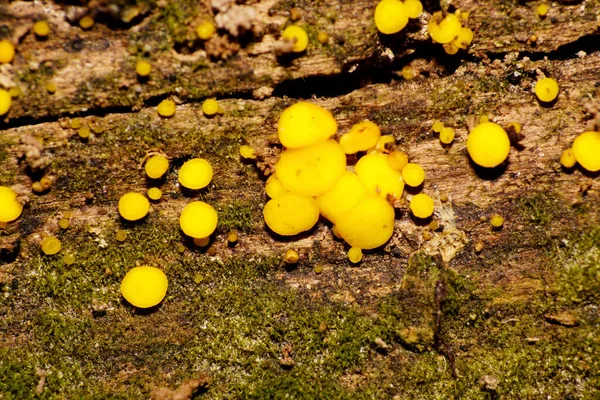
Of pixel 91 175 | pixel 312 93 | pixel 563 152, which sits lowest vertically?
pixel 91 175

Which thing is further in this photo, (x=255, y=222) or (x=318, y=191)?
(x=255, y=222)

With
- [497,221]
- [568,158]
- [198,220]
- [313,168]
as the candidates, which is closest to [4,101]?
[198,220]

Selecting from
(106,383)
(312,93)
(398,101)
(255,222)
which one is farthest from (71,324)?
(398,101)

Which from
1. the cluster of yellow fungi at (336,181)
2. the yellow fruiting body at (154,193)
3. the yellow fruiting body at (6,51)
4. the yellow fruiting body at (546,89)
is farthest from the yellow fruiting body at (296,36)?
the yellow fruiting body at (6,51)

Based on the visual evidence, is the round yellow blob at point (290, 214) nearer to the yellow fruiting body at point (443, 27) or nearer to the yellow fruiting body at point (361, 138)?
the yellow fruiting body at point (361, 138)

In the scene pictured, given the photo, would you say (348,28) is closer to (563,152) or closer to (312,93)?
(312,93)

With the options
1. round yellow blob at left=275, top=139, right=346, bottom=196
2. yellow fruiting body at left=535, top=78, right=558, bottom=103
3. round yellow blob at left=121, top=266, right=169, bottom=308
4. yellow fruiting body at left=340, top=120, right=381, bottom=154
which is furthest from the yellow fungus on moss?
yellow fruiting body at left=535, top=78, right=558, bottom=103
